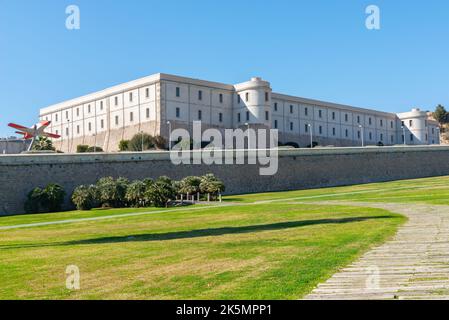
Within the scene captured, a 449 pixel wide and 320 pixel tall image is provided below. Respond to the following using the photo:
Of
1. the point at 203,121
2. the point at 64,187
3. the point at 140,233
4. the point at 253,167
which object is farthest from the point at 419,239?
the point at 203,121

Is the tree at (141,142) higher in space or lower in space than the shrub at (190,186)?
higher

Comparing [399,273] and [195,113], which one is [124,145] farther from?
[399,273]

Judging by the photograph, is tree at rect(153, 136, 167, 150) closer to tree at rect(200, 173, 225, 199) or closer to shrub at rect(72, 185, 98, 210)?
tree at rect(200, 173, 225, 199)

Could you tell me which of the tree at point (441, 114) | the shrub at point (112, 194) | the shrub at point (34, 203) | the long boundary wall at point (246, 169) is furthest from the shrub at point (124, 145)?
the tree at point (441, 114)

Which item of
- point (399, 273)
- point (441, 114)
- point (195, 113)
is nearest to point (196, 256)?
point (399, 273)

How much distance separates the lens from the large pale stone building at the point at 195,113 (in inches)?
3059

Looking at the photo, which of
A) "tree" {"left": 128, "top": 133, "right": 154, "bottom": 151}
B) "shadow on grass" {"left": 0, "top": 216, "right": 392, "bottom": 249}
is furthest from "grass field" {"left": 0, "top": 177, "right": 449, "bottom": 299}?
"tree" {"left": 128, "top": 133, "right": 154, "bottom": 151}

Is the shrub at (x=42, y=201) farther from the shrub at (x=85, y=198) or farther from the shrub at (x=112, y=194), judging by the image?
the shrub at (x=112, y=194)

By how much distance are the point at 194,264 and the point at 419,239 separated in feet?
18.5

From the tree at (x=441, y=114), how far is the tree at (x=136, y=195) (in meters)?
127

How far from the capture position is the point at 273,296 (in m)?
8.04

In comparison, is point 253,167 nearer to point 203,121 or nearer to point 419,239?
point 203,121

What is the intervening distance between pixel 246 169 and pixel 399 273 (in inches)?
1824

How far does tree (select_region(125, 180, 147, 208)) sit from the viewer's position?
39719 millimetres
